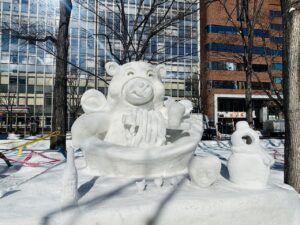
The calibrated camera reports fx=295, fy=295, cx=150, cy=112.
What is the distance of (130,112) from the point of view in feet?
15.2

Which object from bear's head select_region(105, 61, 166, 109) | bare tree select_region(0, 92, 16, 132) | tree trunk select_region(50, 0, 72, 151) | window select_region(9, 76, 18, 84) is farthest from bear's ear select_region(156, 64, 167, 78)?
window select_region(9, 76, 18, 84)

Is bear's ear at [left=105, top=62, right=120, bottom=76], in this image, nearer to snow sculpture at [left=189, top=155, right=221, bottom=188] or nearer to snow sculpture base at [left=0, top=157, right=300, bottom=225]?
snow sculpture base at [left=0, top=157, right=300, bottom=225]

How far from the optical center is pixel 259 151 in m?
3.66

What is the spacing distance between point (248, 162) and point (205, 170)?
60 centimetres

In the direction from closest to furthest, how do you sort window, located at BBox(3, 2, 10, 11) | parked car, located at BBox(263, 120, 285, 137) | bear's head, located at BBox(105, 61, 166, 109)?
bear's head, located at BBox(105, 61, 166, 109), parked car, located at BBox(263, 120, 285, 137), window, located at BBox(3, 2, 10, 11)

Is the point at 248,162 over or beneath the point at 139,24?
beneath

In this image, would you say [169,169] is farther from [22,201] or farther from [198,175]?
[22,201]

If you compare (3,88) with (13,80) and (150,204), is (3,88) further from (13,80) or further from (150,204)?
(150,204)

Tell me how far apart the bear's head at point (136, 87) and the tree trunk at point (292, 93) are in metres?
2.32

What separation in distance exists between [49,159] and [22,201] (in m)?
5.92

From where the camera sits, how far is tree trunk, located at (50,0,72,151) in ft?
34.6

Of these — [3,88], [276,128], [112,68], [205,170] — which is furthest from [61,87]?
[3,88]

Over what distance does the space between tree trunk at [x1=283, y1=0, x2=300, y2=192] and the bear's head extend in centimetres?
232

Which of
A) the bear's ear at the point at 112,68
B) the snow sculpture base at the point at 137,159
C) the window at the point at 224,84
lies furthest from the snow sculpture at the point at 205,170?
the window at the point at 224,84
